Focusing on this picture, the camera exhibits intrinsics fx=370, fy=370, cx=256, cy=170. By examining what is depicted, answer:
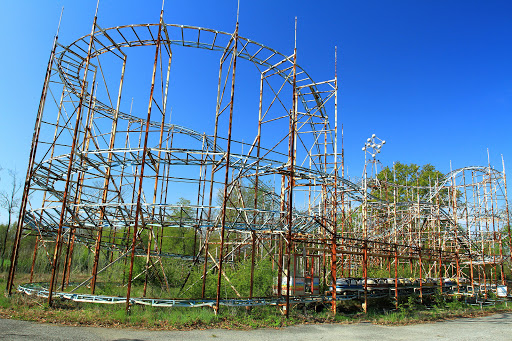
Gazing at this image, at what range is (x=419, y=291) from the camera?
19859mm

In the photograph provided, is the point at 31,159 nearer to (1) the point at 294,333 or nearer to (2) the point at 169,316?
(2) the point at 169,316

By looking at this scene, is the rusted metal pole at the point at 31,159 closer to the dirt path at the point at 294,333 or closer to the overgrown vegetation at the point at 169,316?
the overgrown vegetation at the point at 169,316

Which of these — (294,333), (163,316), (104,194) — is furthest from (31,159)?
(294,333)

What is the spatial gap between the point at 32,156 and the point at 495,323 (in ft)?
66.3

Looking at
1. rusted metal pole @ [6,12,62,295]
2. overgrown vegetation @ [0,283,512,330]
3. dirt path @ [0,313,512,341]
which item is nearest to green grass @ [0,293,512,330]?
overgrown vegetation @ [0,283,512,330]

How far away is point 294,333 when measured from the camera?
11273 millimetres

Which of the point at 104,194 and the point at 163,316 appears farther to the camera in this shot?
the point at 104,194

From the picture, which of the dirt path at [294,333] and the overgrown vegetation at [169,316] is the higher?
the overgrown vegetation at [169,316]

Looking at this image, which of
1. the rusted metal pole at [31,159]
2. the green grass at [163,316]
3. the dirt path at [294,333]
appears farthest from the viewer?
the rusted metal pole at [31,159]

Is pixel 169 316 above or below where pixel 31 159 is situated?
below

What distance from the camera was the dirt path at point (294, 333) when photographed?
9598mm

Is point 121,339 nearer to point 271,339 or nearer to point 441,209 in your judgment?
point 271,339

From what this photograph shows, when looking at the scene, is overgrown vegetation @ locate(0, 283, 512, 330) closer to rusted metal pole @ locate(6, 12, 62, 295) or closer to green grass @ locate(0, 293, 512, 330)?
green grass @ locate(0, 293, 512, 330)

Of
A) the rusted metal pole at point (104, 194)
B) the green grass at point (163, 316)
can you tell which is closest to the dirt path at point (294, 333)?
the green grass at point (163, 316)
